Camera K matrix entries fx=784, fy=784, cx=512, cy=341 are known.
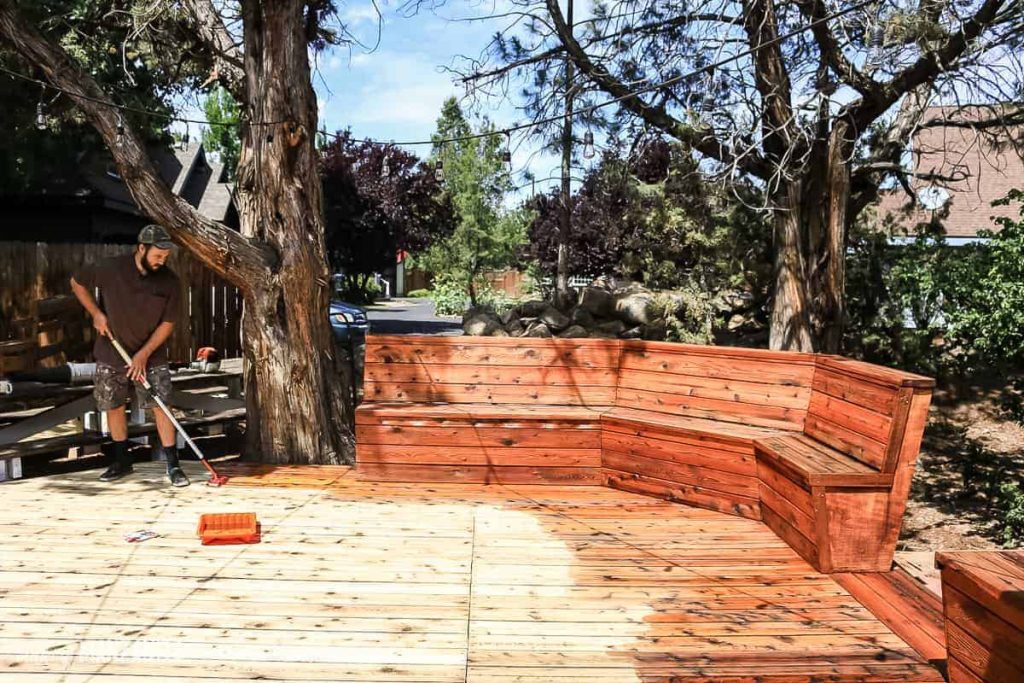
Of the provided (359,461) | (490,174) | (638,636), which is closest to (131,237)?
(490,174)

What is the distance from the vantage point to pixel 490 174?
28578 millimetres

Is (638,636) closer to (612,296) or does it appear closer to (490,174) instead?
(612,296)

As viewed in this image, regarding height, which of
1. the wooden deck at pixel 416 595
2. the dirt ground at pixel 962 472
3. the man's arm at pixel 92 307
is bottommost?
the dirt ground at pixel 962 472

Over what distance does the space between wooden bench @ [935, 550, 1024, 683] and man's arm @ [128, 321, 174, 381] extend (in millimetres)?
4426

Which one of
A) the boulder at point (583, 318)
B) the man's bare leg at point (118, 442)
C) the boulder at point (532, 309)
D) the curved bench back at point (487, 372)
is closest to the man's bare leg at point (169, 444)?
the man's bare leg at point (118, 442)

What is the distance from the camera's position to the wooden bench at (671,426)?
12.4 feet

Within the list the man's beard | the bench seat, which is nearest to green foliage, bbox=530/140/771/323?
the bench seat

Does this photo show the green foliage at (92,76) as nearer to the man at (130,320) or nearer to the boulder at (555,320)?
the man at (130,320)

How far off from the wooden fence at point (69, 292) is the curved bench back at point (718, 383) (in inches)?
176

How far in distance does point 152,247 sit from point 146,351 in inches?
25.8

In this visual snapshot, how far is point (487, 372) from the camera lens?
555cm

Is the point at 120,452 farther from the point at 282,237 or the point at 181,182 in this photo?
the point at 181,182

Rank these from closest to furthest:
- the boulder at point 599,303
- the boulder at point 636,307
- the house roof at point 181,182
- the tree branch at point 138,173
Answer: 1. the tree branch at point 138,173
2. the boulder at point 636,307
3. the boulder at point 599,303
4. the house roof at point 181,182

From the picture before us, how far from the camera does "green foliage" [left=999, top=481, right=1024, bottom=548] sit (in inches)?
302
